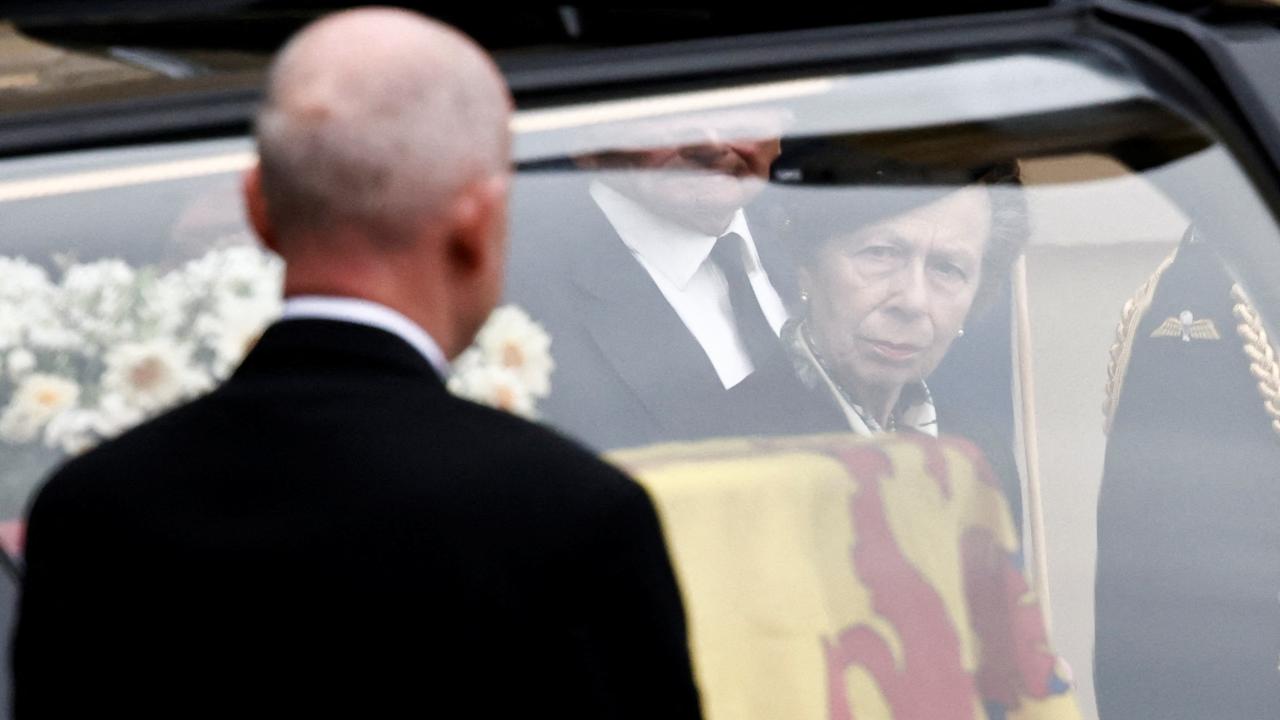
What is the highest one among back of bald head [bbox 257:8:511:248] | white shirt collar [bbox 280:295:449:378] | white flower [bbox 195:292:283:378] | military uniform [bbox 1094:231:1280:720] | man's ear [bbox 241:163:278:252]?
back of bald head [bbox 257:8:511:248]

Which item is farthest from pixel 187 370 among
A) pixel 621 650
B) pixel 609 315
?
pixel 621 650

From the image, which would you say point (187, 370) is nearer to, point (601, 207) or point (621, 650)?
point (601, 207)

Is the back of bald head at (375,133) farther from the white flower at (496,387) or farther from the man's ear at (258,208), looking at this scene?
the white flower at (496,387)

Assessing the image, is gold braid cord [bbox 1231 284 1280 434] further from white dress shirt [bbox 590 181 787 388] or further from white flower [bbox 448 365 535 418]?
white flower [bbox 448 365 535 418]

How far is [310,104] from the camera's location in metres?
1.10

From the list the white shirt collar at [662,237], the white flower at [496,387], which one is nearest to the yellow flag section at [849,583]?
the white flower at [496,387]

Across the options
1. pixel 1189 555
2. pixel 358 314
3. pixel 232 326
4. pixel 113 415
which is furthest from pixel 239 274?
pixel 1189 555

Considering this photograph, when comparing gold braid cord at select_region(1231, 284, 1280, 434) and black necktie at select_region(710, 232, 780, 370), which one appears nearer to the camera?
black necktie at select_region(710, 232, 780, 370)

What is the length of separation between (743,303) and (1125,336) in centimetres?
60

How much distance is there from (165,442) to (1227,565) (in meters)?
1.24

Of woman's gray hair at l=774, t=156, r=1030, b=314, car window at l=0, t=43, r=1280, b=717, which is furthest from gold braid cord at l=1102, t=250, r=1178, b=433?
woman's gray hair at l=774, t=156, r=1030, b=314

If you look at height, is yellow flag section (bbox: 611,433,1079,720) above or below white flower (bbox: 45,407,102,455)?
below

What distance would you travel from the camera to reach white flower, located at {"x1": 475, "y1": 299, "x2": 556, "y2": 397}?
1.76 metres

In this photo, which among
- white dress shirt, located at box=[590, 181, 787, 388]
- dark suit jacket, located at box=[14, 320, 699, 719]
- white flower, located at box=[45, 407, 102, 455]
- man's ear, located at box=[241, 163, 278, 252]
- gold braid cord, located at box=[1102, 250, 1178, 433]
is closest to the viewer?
dark suit jacket, located at box=[14, 320, 699, 719]
